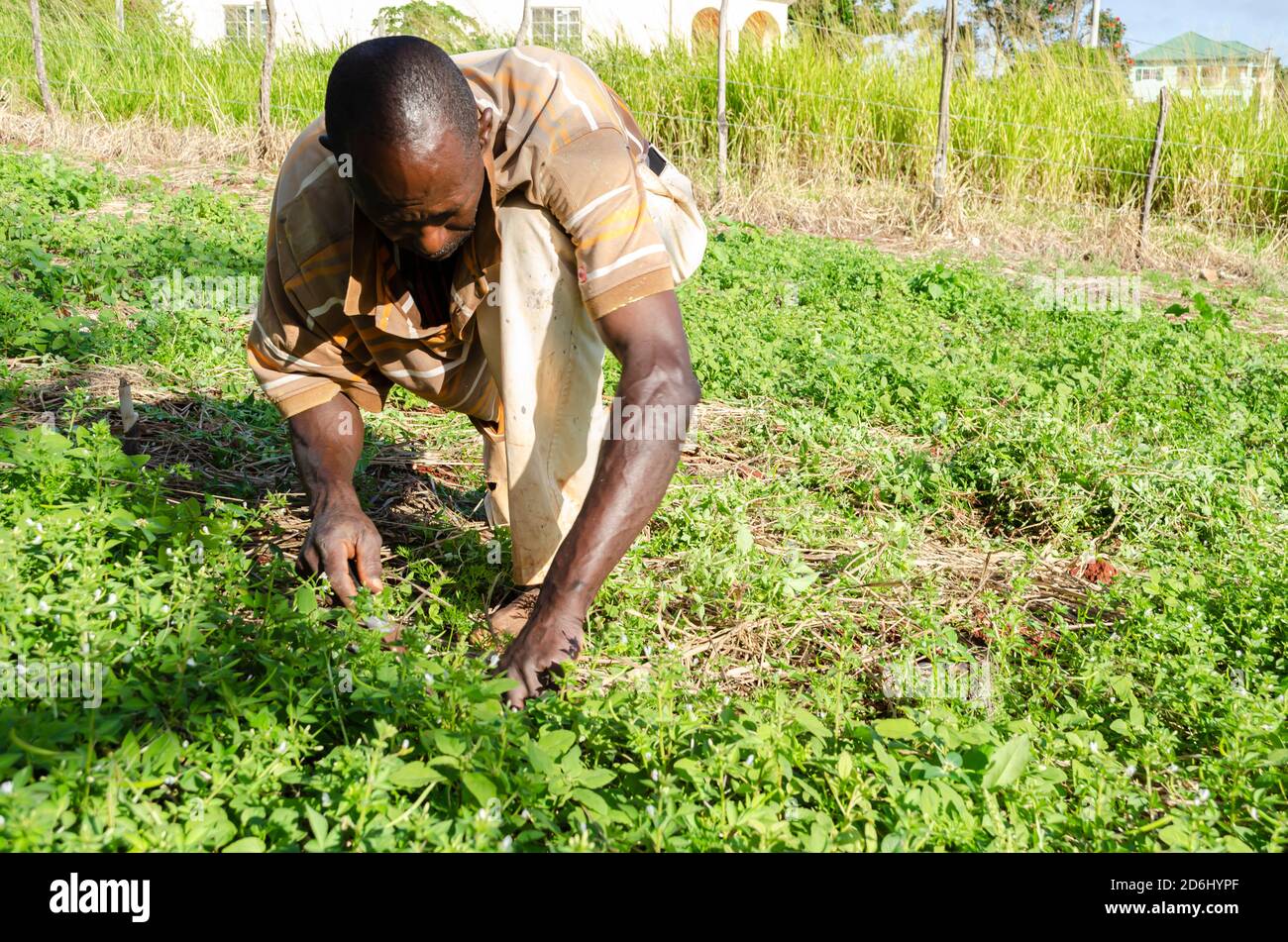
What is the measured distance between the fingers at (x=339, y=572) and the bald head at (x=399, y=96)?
1018 mm

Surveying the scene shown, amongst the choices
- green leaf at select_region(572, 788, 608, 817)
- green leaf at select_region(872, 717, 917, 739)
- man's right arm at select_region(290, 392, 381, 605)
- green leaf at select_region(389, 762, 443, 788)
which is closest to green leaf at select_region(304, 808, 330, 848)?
green leaf at select_region(389, 762, 443, 788)

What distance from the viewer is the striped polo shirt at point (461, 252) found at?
2.50 metres

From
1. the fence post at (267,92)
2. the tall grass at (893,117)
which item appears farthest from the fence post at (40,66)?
the fence post at (267,92)

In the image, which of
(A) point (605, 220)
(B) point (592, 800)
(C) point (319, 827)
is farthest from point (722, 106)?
(C) point (319, 827)

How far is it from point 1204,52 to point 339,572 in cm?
1453

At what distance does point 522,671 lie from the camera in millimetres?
2219

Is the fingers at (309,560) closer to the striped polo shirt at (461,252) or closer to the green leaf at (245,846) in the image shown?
the striped polo shirt at (461,252)

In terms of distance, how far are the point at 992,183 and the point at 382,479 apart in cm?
886

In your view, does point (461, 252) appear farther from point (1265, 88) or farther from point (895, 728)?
point (1265, 88)

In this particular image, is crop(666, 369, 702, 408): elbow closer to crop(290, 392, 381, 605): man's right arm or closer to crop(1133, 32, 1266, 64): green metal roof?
crop(290, 392, 381, 605): man's right arm
